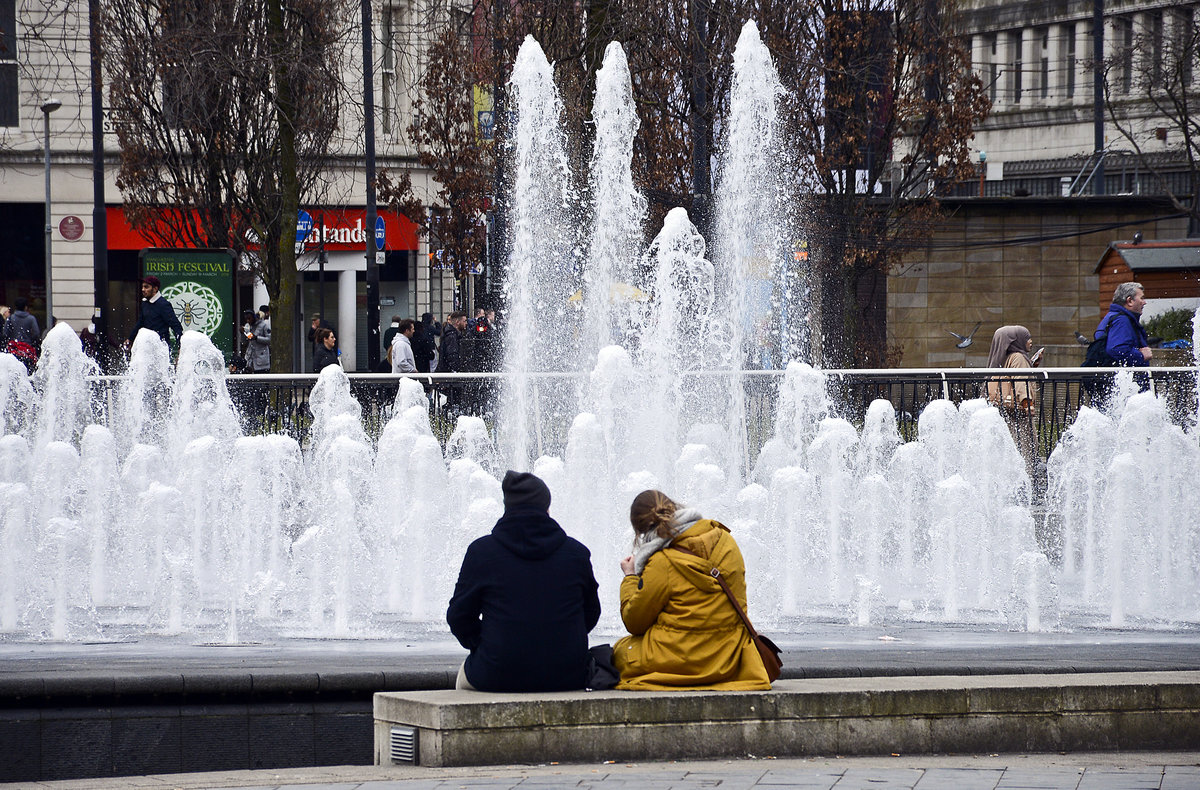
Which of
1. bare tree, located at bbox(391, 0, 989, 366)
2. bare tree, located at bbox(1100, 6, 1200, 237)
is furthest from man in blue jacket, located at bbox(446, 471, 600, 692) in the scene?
bare tree, located at bbox(1100, 6, 1200, 237)

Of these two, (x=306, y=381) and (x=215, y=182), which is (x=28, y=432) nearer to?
(x=306, y=381)

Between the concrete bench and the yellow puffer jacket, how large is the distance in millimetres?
167

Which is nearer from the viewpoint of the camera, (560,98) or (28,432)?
(28,432)

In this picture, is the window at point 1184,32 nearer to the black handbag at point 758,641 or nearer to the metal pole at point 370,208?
the metal pole at point 370,208

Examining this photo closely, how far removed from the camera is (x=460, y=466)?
12.0m

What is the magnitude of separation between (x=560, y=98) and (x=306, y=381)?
7485 millimetres

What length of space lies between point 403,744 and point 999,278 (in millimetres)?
25828

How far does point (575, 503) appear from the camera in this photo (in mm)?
11984

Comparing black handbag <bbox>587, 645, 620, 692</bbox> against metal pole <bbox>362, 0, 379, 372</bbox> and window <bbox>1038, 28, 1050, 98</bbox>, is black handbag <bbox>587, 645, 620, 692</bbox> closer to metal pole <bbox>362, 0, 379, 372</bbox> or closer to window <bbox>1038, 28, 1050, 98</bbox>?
metal pole <bbox>362, 0, 379, 372</bbox>

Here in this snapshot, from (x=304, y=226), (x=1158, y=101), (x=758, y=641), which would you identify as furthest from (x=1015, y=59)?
(x=758, y=641)

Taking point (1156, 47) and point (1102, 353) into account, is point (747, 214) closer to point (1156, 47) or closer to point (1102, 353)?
point (1102, 353)

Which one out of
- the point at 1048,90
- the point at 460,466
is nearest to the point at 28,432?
the point at 460,466

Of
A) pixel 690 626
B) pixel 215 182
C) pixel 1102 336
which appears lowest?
pixel 690 626

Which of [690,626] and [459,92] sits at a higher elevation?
[459,92]
